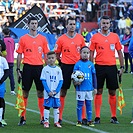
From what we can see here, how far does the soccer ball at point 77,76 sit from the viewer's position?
38.5ft

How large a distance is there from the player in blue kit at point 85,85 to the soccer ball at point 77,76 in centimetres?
10

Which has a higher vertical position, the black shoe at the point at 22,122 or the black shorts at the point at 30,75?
the black shorts at the point at 30,75

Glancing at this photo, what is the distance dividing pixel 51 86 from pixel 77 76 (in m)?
0.55

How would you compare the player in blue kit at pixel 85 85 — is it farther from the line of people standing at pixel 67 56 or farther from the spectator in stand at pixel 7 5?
the spectator in stand at pixel 7 5

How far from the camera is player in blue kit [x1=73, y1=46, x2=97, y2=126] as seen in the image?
11.9 meters

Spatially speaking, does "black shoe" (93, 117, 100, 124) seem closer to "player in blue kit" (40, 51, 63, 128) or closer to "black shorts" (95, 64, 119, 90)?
"black shorts" (95, 64, 119, 90)

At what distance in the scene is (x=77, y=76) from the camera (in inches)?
463

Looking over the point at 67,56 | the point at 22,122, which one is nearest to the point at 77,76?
the point at 67,56

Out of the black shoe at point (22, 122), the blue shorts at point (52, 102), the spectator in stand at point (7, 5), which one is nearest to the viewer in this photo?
the blue shorts at point (52, 102)

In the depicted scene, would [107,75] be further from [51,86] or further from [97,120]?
[51,86]

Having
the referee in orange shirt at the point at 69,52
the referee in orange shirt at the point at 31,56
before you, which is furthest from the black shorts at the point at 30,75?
Answer: the referee in orange shirt at the point at 69,52

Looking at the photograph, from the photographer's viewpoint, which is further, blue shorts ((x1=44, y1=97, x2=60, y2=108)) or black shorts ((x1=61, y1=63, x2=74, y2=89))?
black shorts ((x1=61, y1=63, x2=74, y2=89))

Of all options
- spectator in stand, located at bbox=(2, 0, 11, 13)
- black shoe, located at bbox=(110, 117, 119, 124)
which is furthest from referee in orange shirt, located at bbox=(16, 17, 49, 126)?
spectator in stand, located at bbox=(2, 0, 11, 13)

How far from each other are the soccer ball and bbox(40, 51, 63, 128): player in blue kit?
0.26m
